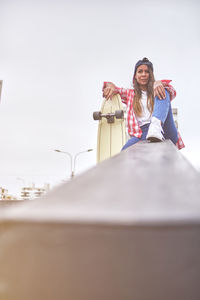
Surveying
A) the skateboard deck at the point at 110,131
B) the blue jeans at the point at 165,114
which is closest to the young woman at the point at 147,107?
the blue jeans at the point at 165,114

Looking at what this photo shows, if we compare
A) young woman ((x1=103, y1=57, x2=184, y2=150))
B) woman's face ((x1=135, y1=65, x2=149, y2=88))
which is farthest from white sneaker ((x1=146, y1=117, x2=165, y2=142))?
woman's face ((x1=135, y1=65, x2=149, y2=88))

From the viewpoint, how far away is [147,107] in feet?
6.89

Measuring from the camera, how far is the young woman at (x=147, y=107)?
1390 millimetres

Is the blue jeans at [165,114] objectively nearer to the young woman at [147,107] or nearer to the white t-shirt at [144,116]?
the young woman at [147,107]

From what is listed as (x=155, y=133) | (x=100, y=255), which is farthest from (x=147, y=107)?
(x=100, y=255)

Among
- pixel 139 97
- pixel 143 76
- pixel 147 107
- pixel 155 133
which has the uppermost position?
pixel 143 76

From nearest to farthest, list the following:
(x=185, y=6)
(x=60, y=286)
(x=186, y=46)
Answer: (x=60, y=286), (x=185, y=6), (x=186, y=46)

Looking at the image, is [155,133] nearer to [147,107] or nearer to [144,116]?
[144,116]

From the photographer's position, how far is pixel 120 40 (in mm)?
7371

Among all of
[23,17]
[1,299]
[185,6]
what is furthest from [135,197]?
[23,17]

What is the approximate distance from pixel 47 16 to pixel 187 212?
803cm

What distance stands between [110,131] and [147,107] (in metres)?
0.67

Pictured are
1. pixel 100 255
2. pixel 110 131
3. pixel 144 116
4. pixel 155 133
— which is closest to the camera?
pixel 100 255

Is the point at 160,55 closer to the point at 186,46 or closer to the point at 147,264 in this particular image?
the point at 186,46
